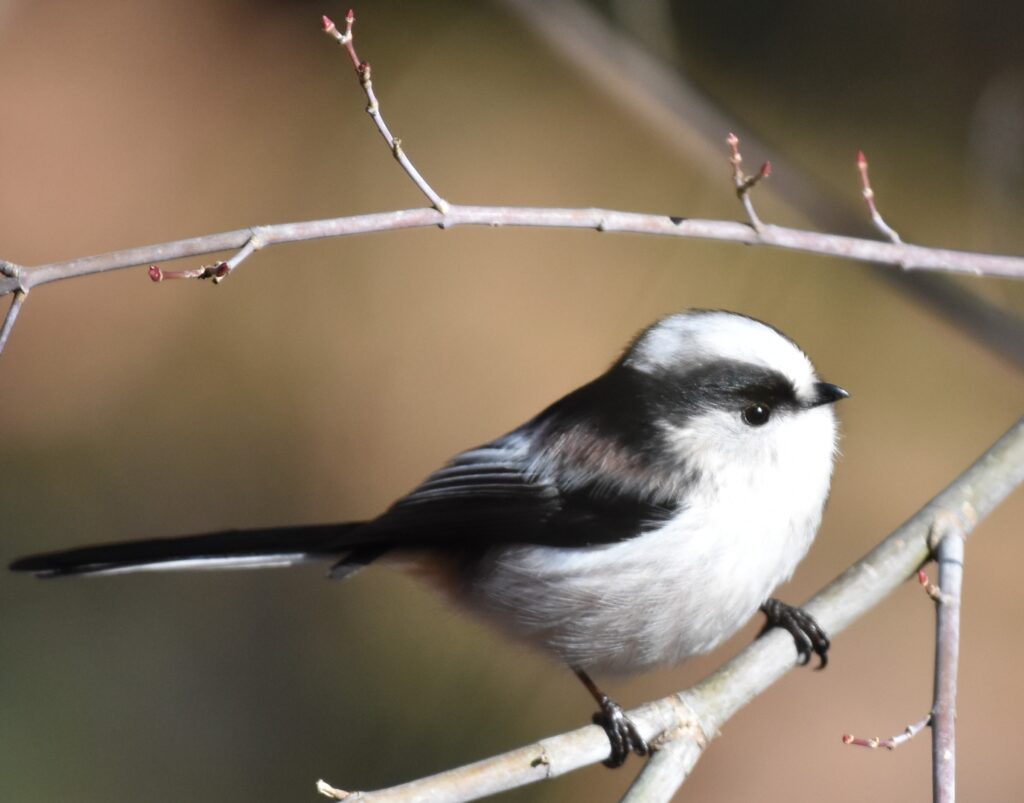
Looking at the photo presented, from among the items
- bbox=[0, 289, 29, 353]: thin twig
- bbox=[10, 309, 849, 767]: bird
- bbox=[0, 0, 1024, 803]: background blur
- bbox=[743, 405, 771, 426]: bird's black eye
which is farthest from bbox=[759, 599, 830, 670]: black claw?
bbox=[0, 0, 1024, 803]: background blur

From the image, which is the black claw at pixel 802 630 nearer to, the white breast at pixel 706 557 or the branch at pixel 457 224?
the white breast at pixel 706 557

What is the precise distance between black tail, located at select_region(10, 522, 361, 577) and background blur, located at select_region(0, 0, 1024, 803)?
1.23 m

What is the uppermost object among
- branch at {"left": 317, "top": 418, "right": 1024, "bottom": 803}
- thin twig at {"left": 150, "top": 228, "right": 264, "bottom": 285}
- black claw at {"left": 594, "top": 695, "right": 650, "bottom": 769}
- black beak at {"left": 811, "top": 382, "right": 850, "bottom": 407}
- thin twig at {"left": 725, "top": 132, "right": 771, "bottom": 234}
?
thin twig at {"left": 725, "top": 132, "right": 771, "bottom": 234}

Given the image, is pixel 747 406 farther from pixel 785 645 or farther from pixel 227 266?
pixel 227 266

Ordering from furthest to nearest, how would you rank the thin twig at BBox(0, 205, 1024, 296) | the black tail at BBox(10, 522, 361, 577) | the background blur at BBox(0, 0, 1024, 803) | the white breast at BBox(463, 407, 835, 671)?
the background blur at BBox(0, 0, 1024, 803) < the black tail at BBox(10, 522, 361, 577) < the white breast at BBox(463, 407, 835, 671) < the thin twig at BBox(0, 205, 1024, 296)

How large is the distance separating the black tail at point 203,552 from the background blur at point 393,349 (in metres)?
1.23

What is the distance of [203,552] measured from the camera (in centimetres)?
223

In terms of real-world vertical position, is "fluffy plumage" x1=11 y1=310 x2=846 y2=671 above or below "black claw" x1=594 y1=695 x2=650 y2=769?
above

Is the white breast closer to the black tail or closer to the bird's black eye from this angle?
the bird's black eye

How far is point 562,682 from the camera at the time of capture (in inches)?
139

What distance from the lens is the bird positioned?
197cm

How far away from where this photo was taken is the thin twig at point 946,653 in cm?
153

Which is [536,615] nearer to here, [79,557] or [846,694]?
[79,557]

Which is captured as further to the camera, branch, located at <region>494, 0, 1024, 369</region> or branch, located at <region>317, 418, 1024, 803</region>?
branch, located at <region>494, 0, 1024, 369</region>
